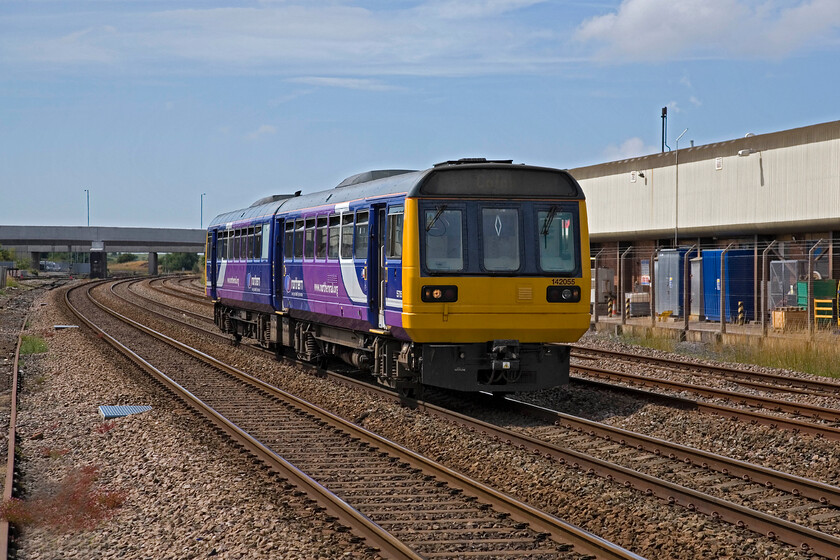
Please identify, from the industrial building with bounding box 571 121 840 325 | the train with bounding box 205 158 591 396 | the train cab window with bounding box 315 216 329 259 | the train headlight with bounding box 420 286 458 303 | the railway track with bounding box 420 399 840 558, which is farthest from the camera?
the industrial building with bounding box 571 121 840 325

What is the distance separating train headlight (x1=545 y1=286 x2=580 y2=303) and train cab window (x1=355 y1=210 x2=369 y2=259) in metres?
2.85

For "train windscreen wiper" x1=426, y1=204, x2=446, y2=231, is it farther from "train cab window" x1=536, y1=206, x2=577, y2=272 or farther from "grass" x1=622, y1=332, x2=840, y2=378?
"grass" x1=622, y1=332, x2=840, y2=378

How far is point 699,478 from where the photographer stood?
29.1 feet

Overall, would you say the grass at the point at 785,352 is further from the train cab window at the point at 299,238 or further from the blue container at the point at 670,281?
the train cab window at the point at 299,238

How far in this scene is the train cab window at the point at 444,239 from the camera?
39.0ft

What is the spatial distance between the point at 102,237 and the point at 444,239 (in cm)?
9121

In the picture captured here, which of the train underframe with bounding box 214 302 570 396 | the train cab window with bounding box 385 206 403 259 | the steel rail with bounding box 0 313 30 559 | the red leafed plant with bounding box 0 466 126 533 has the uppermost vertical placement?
the train cab window with bounding box 385 206 403 259

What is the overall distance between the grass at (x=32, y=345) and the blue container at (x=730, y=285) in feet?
59.7

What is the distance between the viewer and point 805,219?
28.5 m

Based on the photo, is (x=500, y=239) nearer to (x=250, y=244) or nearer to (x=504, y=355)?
(x=504, y=355)

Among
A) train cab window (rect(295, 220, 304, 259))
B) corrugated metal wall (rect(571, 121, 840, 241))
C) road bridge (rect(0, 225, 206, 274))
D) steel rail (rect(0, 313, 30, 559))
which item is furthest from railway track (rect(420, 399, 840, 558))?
road bridge (rect(0, 225, 206, 274))

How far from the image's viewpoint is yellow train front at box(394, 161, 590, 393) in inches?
468

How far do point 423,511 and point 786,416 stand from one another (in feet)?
20.3

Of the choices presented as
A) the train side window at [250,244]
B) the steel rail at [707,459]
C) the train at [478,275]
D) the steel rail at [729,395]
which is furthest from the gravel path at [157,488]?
the steel rail at [729,395]
